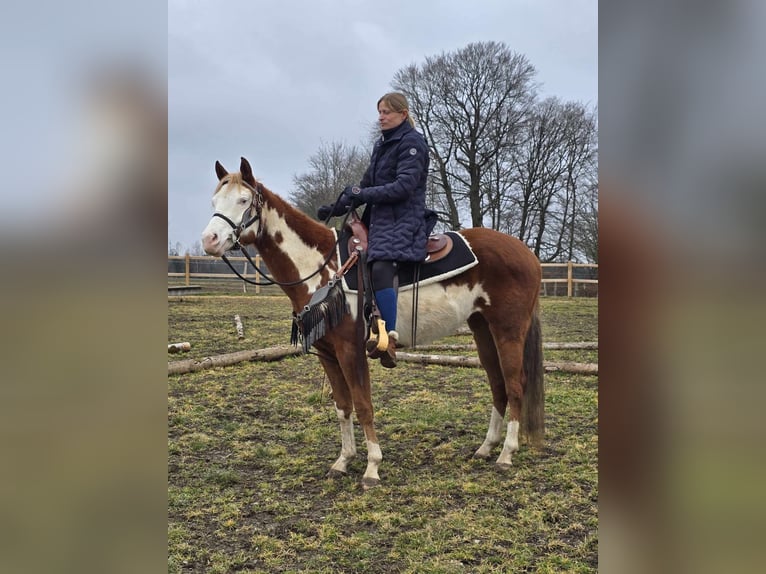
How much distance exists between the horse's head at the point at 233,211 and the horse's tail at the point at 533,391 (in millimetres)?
2470

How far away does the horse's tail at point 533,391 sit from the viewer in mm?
4555

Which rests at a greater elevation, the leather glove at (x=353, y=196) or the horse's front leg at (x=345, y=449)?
the leather glove at (x=353, y=196)

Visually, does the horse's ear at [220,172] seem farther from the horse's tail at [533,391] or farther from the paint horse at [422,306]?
the horse's tail at [533,391]

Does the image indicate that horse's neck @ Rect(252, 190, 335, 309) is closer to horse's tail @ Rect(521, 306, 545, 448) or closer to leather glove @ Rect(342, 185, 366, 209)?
leather glove @ Rect(342, 185, 366, 209)

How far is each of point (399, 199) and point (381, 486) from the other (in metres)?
2.10

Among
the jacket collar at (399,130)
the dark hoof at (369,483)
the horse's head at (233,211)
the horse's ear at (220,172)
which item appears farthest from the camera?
the jacket collar at (399,130)

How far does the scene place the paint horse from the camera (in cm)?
402

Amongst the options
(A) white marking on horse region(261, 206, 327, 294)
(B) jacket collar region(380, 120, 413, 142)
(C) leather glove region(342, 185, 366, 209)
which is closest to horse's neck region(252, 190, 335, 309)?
(A) white marking on horse region(261, 206, 327, 294)

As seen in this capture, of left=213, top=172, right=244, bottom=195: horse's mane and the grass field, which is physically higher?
left=213, top=172, right=244, bottom=195: horse's mane

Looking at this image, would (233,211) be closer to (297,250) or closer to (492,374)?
(297,250)

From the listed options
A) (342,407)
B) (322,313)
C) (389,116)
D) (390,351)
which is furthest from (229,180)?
(342,407)

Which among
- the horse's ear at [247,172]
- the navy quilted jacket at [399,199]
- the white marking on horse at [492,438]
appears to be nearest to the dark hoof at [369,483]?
the white marking on horse at [492,438]

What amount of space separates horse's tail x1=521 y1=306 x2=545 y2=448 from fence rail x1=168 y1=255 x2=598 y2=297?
1763 centimetres
